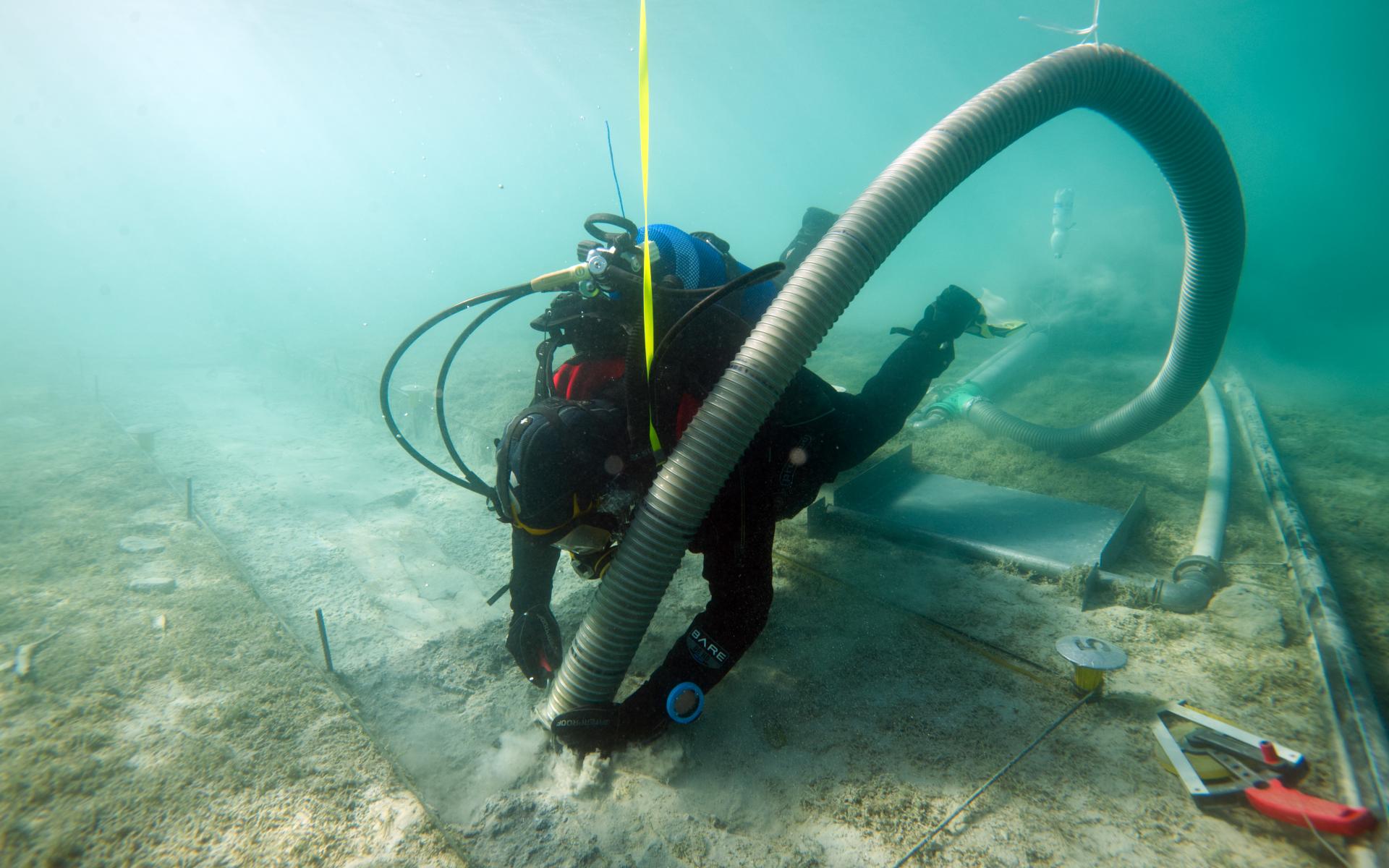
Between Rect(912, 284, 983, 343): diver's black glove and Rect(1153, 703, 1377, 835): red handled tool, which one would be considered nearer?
Rect(1153, 703, 1377, 835): red handled tool

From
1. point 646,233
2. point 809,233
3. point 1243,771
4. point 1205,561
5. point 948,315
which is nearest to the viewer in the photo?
point 1243,771

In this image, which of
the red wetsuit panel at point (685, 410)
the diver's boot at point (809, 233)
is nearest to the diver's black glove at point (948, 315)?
the diver's boot at point (809, 233)

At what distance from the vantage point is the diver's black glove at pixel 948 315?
378cm

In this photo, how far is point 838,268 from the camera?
2.29 meters

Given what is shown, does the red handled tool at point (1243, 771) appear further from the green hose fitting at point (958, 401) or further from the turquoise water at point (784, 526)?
the green hose fitting at point (958, 401)

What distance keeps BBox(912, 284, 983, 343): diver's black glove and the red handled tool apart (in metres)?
2.43

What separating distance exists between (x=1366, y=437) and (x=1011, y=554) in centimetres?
565

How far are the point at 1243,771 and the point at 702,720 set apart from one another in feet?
5.78

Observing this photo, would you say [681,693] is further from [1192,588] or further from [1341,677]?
[1192,588]

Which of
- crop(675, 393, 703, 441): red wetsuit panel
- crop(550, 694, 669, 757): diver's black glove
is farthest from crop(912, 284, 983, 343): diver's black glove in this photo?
crop(550, 694, 669, 757): diver's black glove

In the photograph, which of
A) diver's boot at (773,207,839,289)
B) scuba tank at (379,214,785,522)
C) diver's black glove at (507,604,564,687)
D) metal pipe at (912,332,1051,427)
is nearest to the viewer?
scuba tank at (379,214,785,522)

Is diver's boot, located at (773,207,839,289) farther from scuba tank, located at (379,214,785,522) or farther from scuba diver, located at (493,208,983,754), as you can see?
scuba tank, located at (379,214,785,522)

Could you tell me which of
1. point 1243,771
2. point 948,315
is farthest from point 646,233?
point 1243,771

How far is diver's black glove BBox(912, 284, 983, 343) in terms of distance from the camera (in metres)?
3.78
